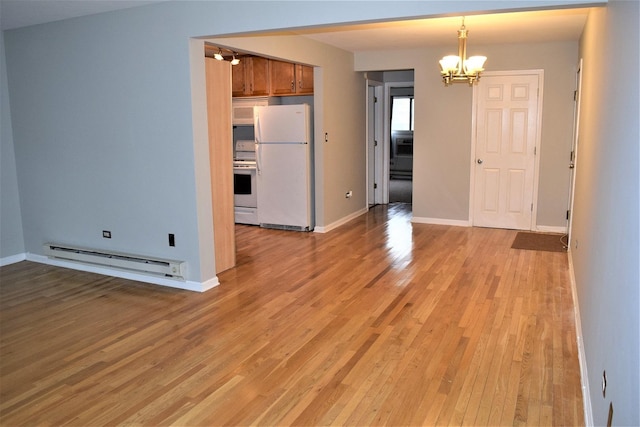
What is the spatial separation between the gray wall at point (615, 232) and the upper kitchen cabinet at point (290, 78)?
3.95m

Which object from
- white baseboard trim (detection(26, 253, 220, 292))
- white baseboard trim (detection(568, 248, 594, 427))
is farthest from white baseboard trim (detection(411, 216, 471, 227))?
white baseboard trim (detection(26, 253, 220, 292))

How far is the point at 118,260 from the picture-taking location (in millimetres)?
4699

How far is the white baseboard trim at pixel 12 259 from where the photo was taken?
526 centimetres

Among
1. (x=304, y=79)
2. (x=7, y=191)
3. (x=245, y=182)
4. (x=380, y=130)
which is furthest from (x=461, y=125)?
(x=7, y=191)

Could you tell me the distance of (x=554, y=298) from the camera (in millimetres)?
4105

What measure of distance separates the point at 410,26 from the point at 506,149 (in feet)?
7.83

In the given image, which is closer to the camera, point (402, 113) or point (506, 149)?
point (506, 149)

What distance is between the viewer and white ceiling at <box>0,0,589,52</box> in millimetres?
4184

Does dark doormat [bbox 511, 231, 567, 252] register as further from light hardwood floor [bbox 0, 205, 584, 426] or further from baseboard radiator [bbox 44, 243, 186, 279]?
baseboard radiator [bbox 44, 243, 186, 279]

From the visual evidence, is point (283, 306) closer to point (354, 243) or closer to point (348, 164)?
point (354, 243)

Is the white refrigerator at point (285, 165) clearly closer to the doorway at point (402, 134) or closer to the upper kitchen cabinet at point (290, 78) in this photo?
the upper kitchen cabinet at point (290, 78)

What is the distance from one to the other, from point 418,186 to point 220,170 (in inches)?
132

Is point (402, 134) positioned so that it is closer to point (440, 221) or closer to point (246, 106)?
point (440, 221)

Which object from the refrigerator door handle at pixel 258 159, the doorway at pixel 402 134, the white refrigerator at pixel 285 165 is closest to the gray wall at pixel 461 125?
the white refrigerator at pixel 285 165
